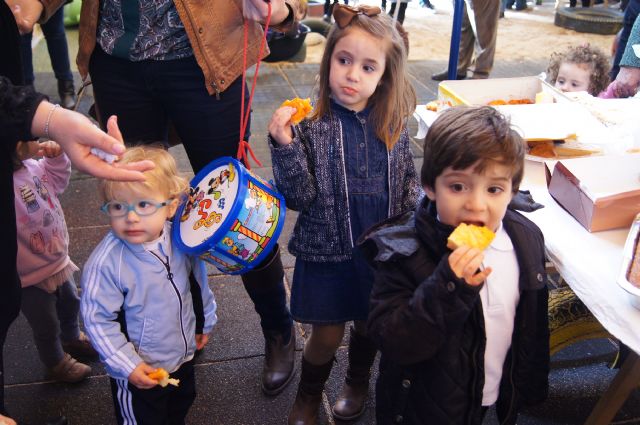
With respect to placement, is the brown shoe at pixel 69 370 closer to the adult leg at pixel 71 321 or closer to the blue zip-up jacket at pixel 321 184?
the adult leg at pixel 71 321

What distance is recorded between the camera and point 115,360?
1.64 m

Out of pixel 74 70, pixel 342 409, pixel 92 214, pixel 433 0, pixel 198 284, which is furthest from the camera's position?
pixel 433 0

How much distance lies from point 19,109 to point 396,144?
1124 mm

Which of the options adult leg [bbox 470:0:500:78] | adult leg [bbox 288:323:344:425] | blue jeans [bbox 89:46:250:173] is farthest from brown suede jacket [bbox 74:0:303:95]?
adult leg [bbox 470:0:500:78]

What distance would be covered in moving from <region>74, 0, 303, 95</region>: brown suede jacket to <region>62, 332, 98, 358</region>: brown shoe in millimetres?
1188

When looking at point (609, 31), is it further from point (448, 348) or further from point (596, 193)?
point (448, 348)

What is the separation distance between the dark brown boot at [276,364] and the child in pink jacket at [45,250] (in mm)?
807

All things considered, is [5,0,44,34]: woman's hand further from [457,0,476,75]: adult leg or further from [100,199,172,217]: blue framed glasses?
[457,0,476,75]: adult leg

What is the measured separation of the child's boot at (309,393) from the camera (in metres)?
2.11

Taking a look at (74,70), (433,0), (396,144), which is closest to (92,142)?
(396,144)

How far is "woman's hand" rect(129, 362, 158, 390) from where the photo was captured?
1645 millimetres

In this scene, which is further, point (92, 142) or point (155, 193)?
point (155, 193)

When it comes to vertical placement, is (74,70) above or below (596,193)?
below

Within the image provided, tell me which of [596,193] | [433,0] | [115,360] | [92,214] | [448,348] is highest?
[596,193]
